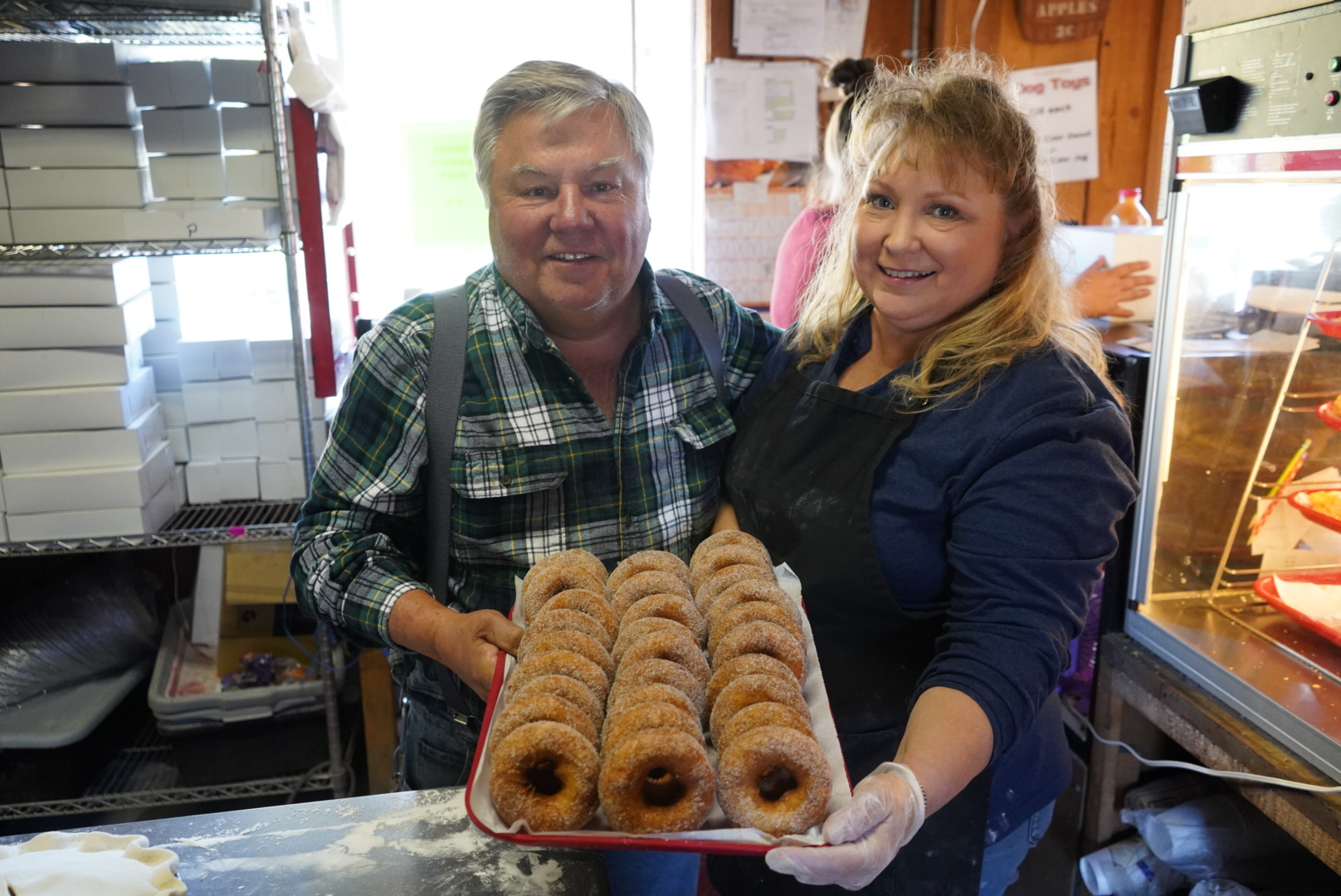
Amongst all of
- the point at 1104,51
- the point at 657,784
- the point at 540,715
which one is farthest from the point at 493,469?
the point at 1104,51

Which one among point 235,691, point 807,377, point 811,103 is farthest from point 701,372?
point 811,103

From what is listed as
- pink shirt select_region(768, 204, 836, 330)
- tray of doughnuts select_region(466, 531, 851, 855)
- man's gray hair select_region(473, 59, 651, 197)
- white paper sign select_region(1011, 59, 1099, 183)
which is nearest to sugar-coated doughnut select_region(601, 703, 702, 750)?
tray of doughnuts select_region(466, 531, 851, 855)

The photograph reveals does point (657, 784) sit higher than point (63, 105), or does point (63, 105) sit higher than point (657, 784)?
point (63, 105)

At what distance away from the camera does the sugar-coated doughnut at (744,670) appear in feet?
4.00

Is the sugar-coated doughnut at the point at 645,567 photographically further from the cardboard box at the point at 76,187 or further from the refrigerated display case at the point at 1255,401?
the cardboard box at the point at 76,187

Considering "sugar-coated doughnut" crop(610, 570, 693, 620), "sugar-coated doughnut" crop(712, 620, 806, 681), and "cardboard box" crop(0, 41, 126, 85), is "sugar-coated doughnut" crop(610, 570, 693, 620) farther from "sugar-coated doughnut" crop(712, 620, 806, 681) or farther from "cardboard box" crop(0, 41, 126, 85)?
"cardboard box" crop(0, 41, 126, 85)

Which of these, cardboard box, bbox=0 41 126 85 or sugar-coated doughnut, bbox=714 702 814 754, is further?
cardboard box, bbox=0 41 126 85

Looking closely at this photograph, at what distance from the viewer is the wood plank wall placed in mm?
3311

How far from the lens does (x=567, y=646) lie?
126 cm

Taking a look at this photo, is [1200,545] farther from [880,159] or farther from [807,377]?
[880,159]

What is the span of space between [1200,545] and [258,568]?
2.38 m

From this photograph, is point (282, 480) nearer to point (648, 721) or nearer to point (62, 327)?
point (62, 327)

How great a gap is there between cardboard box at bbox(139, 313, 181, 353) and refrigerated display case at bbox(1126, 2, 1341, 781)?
239 cm

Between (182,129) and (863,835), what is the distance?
2196mm
